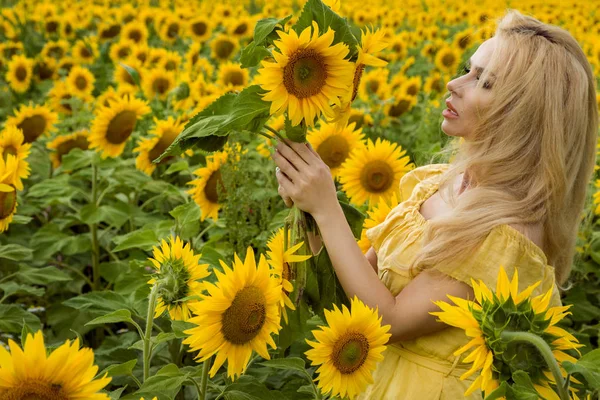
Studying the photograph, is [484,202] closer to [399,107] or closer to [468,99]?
[468,99]

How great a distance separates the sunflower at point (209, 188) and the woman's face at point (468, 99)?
34.1 inches

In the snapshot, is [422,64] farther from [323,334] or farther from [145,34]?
[323,334]

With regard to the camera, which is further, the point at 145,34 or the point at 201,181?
the point at 145,34

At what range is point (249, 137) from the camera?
132 inches

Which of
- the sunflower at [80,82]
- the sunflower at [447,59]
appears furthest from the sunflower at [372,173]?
the sunflower at [447,59]

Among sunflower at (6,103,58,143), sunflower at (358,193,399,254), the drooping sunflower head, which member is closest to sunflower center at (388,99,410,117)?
the drooping sunflower head

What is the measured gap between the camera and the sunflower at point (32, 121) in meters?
3.35

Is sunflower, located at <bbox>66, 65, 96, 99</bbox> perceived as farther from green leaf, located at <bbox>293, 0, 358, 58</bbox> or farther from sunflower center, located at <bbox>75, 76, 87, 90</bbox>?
green leaf, located at <bbox>293, 0, 358, 58</bbox>

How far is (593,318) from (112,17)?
538 centimetres

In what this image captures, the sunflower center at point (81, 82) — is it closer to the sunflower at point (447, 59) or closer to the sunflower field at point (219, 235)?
the sunflower field at point (219, 235)

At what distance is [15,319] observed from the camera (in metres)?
2.22

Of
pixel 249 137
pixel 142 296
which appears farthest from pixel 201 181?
pixel 249 137

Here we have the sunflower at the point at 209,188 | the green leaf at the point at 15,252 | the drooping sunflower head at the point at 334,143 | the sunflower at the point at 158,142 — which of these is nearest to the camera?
the green leaf at the point at 15,252

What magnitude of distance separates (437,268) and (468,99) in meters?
0.39
